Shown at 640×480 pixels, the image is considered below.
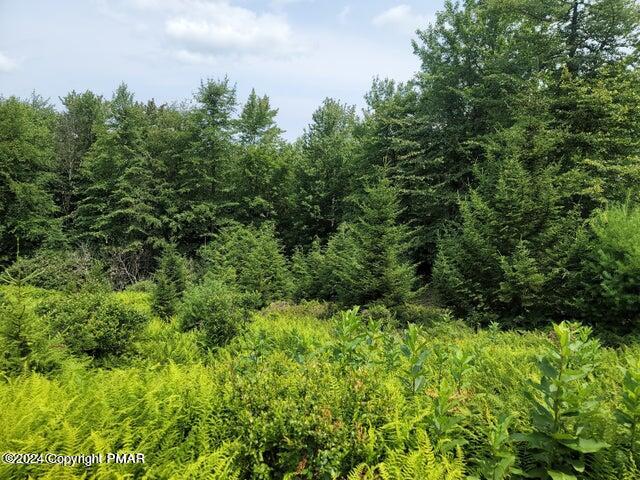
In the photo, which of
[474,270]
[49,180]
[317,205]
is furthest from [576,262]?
[49,180]

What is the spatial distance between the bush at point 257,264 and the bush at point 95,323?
334 inches

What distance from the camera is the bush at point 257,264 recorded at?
1872 centimetres

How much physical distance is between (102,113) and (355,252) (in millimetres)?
29282

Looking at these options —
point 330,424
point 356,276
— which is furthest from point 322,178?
point 330,424

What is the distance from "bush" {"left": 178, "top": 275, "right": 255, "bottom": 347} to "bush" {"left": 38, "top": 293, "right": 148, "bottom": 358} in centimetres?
133

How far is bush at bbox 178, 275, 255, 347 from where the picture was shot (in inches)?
311

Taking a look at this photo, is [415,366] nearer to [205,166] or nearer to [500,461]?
[500,461]

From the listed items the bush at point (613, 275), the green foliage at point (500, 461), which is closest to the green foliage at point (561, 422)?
the green foliage at point (500, 461)

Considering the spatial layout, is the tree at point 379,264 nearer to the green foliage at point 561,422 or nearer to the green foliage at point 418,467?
the green foliage at point 561,422

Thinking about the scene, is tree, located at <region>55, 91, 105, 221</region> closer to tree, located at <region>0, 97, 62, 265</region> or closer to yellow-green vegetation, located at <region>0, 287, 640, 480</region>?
tree, located at <region>0, 97, 62, 265</region>

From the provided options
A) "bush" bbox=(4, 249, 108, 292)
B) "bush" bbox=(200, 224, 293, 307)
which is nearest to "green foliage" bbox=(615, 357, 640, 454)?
"bush" bbox=(200, 224, 293, 307)

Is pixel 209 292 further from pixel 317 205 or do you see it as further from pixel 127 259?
pixel 127 259

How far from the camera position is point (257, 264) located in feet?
63.0

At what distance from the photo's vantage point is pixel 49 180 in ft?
94.8
